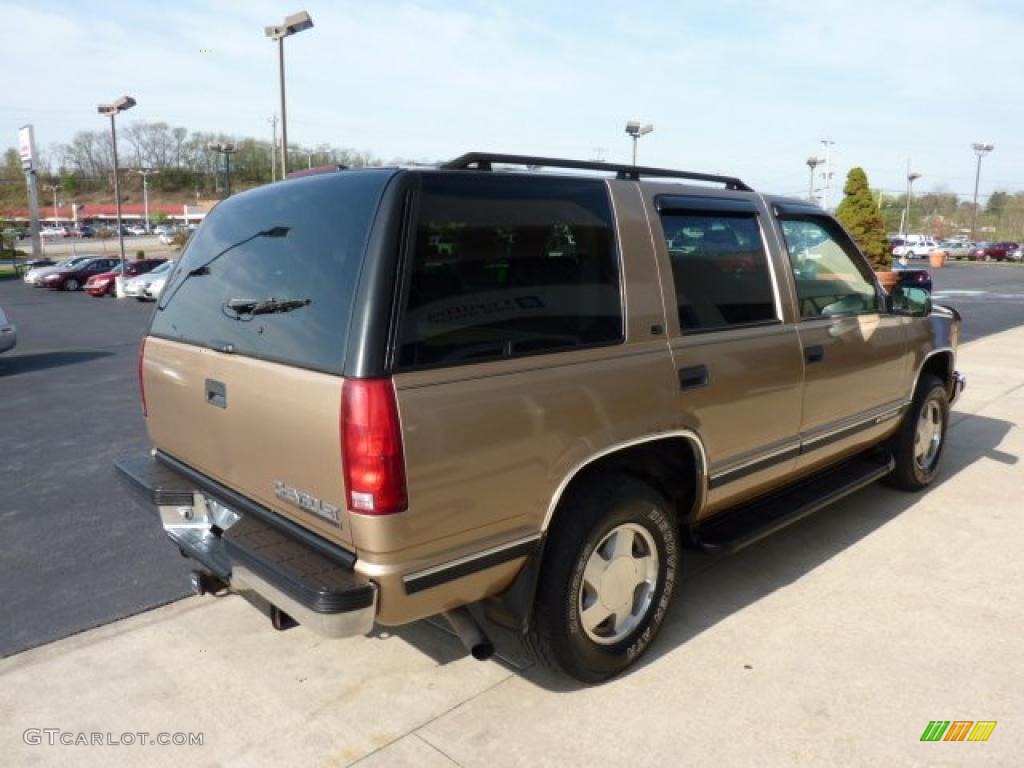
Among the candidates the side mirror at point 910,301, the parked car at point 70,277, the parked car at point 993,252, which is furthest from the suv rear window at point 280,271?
the parked car at point 993,252

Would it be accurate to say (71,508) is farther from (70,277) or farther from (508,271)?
(70,277)

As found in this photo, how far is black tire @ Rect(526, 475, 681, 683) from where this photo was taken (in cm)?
276

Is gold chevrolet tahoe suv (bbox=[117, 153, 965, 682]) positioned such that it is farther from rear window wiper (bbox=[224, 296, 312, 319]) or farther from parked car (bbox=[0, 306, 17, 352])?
parked car (bbox=[0, 306, 17, 352])

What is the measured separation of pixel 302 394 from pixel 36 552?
280 centimetres

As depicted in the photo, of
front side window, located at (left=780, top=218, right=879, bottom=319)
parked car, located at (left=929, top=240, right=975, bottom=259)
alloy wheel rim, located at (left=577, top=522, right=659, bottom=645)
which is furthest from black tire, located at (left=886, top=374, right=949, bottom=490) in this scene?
parked car, located at (left=929, top=240, right=975, bottom=259)

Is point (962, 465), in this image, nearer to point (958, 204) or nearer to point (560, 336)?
point (560, 336)

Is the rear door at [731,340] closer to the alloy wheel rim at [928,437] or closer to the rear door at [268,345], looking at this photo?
the rear door at [268,345]

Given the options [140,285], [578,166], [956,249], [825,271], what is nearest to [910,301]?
[825,271]

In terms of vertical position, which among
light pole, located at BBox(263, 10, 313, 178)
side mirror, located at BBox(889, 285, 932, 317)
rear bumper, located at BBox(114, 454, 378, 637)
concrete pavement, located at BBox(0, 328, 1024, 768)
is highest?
light pole, located at BBox(263, 10, 313, 178)

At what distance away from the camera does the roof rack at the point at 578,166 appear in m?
2.71

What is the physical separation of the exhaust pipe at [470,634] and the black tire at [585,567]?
0.79ft

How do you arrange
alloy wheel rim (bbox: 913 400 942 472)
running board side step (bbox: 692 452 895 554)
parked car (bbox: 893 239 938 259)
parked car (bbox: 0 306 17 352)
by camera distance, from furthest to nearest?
parked car (bbox: 893 239 938 259) < parked car (bbox: 0 306 17 352) < alloy wheel rim (bbox: 913 400 942 472) < running board side step (bbox: 692 452 895 554)

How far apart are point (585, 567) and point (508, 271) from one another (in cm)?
112

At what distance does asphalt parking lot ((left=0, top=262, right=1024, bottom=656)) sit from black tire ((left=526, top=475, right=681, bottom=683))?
2.02 meters
